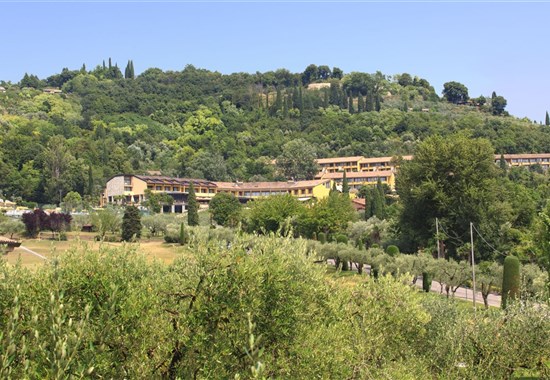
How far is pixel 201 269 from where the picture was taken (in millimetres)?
11031

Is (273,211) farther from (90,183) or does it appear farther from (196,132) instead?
(196,132)

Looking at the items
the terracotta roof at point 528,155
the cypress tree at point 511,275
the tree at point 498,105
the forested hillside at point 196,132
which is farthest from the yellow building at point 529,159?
the cypress tree at point 511,275

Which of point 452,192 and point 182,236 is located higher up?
point 452,192

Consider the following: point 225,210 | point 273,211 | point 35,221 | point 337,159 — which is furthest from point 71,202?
point 337,159

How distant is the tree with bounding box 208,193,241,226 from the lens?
261ft

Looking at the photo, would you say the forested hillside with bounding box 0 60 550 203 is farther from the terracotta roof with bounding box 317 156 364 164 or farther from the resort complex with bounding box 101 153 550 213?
the terracotta roof with bounding box 317 156 364 164

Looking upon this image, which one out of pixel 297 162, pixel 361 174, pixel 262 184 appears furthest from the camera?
pixel 297 162

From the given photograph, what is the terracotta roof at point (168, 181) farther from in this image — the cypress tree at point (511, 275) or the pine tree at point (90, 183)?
the cypress tree at point (511, 275)

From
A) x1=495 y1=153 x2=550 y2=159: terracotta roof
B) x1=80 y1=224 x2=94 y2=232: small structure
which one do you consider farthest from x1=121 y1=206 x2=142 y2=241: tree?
x1=495 y1=153 x2=550 y2=159: terracotta roof

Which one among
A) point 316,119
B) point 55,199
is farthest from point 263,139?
point 55,199

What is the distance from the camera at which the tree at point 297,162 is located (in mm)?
128000

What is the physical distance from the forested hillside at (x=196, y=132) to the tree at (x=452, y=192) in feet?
205

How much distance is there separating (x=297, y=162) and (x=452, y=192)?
252 ft

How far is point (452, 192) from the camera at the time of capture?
51.9m
